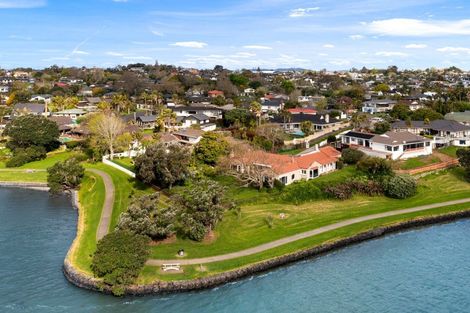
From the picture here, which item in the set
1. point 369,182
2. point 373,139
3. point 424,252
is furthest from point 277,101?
point 424,252

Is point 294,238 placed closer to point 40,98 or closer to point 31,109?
point 31,109

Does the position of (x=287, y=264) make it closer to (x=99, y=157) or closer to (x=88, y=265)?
(x=88, y=265)

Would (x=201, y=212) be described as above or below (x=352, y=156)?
below

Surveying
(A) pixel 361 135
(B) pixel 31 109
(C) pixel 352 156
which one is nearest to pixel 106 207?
(C) pixel 352 156

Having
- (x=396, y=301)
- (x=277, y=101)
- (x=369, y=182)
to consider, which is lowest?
(x=396, y=301)

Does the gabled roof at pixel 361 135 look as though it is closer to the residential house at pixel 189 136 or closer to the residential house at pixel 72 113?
the residential house at pixel 189 136

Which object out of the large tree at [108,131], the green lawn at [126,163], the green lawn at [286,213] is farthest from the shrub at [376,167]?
the large tree at [108,131]
